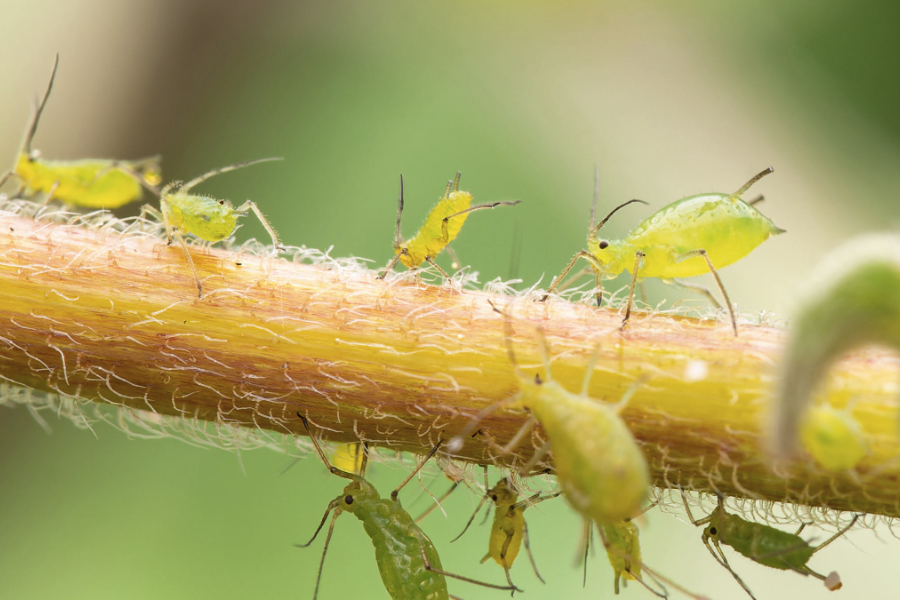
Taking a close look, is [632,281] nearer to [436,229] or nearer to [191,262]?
[436,229]

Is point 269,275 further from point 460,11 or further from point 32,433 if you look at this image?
point 460,11

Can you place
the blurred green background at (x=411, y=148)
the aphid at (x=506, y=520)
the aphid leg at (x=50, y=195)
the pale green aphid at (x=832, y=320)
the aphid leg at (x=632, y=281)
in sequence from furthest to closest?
the blurred green background at (x=411, y=148) → the aphid leg at (x=50, y=195) → the aphid at (x=506, y=520) → the aphid leg at (x=632, y=281) → the pale green aphid at (x=832, y=320)

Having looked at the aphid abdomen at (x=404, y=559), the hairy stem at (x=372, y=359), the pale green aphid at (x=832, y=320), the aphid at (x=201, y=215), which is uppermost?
the pale green aphid at (x=832, y=320)

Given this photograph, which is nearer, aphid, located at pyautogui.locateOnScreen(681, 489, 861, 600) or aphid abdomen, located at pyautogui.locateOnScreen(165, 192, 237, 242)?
aphid, located at pyautogui.locateOnScreen(681, 489, 861, 600)

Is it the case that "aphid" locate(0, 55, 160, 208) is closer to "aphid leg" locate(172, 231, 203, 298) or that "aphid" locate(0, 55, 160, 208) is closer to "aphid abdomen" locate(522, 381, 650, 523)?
"aphid leg" locate(172, 231, 203, 298)

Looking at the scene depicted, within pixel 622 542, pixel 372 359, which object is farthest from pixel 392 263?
pixel 622 542

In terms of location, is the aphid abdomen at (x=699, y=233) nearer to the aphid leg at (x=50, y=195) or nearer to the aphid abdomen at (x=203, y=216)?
the aphid abdomen at (x=203, y=216)

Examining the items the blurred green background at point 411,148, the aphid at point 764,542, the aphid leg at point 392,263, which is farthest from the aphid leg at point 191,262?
the blurred green background at point 411,148

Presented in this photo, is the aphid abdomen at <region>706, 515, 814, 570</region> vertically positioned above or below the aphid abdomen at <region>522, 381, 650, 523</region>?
below

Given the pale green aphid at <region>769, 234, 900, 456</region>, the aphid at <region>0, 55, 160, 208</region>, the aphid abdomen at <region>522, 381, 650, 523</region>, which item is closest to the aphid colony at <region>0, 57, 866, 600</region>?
the aphid abdomen at <region>522, 381, 650, 523</region>
